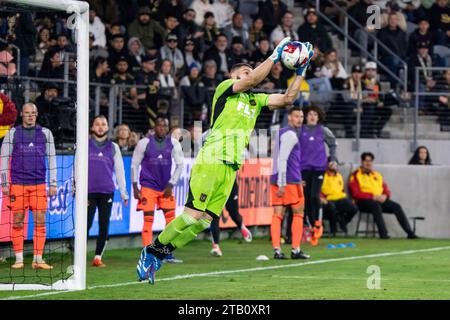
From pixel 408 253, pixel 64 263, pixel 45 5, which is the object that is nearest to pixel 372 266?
pixel 408 253

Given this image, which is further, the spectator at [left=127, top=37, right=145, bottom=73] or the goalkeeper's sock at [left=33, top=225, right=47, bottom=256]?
the spectator at [left=127, top=37, right=145, bottom=73]

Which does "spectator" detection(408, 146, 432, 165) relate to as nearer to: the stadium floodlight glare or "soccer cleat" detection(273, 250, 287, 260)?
"soccer cleat" detection(273, 250, 287, 260)

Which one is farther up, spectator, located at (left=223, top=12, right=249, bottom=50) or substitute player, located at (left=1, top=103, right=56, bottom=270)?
spectator, located at (left=223, top=12, right=249, bottom=50)

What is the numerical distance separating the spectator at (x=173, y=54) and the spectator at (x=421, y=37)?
5.78 metres

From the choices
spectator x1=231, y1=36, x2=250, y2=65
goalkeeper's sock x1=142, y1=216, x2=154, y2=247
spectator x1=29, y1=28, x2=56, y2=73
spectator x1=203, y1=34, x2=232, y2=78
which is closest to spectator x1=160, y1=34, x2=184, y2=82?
spectator x1=203, y1=34, x2=232, y2=78

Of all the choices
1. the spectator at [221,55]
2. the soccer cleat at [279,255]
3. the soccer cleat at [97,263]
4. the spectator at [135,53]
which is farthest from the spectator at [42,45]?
the soccer cleat at [279,255]

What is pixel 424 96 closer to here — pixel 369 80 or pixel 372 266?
pixel 369 80

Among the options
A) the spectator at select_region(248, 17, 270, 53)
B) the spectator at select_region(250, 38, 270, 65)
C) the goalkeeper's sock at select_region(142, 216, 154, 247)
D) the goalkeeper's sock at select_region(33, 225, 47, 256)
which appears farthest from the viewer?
the spectator at select_region(248, 17, 270, 53)

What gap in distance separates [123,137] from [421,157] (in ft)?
22.6

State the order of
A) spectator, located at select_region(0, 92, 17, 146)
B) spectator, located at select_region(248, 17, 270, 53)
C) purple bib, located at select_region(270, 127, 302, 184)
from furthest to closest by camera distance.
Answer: spectator, located at select_region(248, 17, 270, 53)
purple bib, located at select_region(270, 127, 302, 184)
spectator, located at select_region(0, 92, 17, 146)

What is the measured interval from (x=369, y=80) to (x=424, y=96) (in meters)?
1.20

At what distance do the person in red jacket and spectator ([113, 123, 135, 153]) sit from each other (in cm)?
510

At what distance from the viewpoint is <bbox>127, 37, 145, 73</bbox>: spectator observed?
22953 mm

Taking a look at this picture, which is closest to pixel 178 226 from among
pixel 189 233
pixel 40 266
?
pixel 189 233
